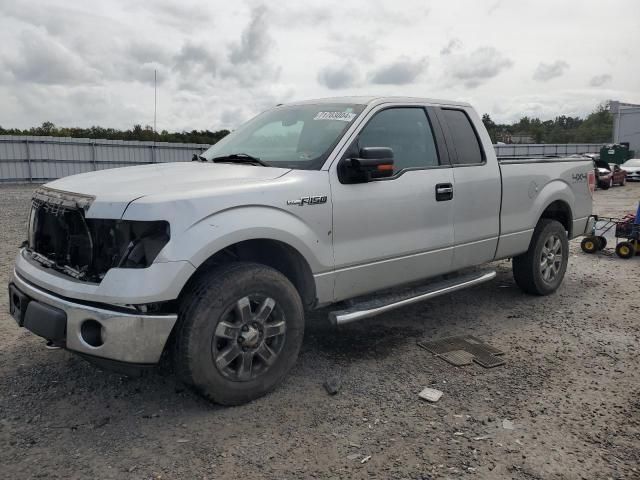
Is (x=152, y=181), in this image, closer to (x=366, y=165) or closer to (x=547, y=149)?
(x=366, y=165)

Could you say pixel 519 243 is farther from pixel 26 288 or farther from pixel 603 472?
pixel 26 288

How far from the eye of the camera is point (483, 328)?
4.87 meters

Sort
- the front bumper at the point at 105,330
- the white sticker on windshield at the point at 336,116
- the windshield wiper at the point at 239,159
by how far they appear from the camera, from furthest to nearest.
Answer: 1. the white sticker on windshield at the point at 336,116
2. the windshield wiper at the point at 239,159
3. the front bumper at the point at 105,330

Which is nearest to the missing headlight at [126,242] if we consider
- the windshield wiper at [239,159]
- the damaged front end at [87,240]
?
the damaged front end at [87,240]

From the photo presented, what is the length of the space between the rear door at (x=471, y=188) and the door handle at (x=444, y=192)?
8 centimetres

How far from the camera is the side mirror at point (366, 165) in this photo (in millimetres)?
3564

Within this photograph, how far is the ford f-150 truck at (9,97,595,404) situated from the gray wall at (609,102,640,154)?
45.4 meters

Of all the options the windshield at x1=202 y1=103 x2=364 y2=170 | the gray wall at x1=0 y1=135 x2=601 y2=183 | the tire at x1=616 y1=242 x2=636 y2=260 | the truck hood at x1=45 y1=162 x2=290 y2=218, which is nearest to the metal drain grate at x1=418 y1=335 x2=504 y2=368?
the windshield at x1=202 y1=103 x2=364 y2=170

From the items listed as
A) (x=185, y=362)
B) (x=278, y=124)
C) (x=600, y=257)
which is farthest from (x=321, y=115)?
(x=600, y=257)

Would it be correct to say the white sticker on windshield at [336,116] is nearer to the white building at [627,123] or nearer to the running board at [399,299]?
the running board at [399,299]

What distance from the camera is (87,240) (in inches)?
121

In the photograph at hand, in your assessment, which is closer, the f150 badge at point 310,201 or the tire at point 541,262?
the f150 badge at point 310,201

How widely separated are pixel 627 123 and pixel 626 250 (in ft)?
139

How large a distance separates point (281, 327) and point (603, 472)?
1900 mm
